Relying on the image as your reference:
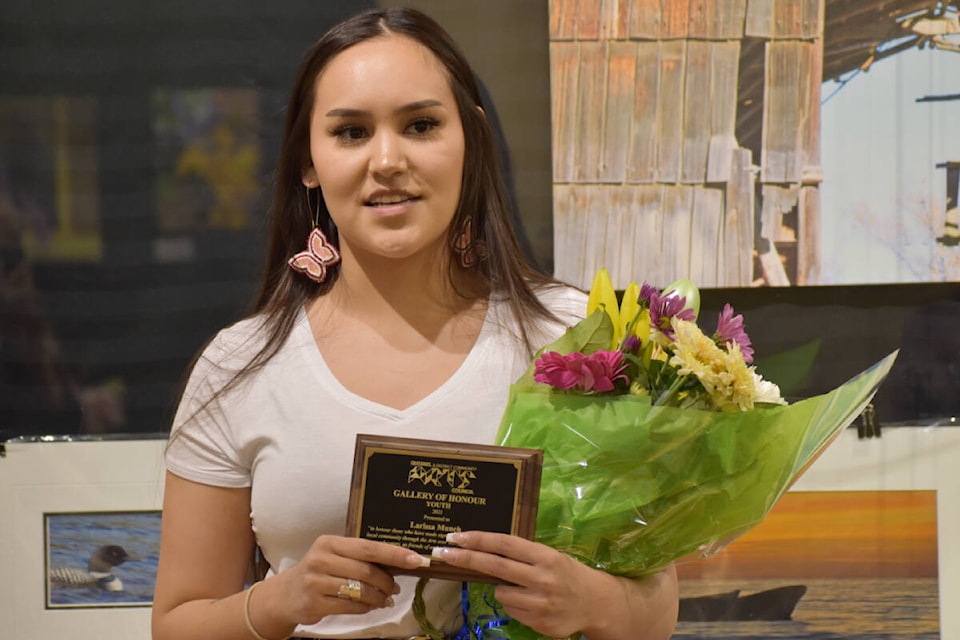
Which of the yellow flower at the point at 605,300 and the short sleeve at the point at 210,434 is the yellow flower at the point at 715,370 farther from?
the short sleeve at the point at 210,434

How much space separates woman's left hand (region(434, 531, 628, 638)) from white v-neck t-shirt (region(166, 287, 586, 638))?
0.22m

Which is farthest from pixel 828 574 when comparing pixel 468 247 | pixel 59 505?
pixel 59 505

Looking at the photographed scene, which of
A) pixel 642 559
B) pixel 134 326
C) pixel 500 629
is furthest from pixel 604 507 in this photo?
pixel 134 326

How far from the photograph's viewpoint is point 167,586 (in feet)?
4.54

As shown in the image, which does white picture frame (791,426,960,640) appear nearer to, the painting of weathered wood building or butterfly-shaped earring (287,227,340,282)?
the painting of weathered wood building

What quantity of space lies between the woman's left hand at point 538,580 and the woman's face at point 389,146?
43 cm

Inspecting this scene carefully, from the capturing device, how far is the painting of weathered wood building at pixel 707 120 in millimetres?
2230

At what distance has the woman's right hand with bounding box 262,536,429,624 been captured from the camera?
1.02 meters

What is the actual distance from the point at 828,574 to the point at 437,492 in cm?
147

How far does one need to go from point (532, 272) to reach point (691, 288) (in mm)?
368

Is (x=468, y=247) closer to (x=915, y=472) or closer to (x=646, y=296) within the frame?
(x=646, y=296)

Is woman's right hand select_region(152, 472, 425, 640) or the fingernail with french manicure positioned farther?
woman's right hand select_region(152, 472, 425, 640)

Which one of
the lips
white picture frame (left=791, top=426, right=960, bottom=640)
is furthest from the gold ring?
white picture frame (left=791, top=426, right=960, bottom=640)

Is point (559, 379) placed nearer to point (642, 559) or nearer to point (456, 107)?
point (642, 559)
